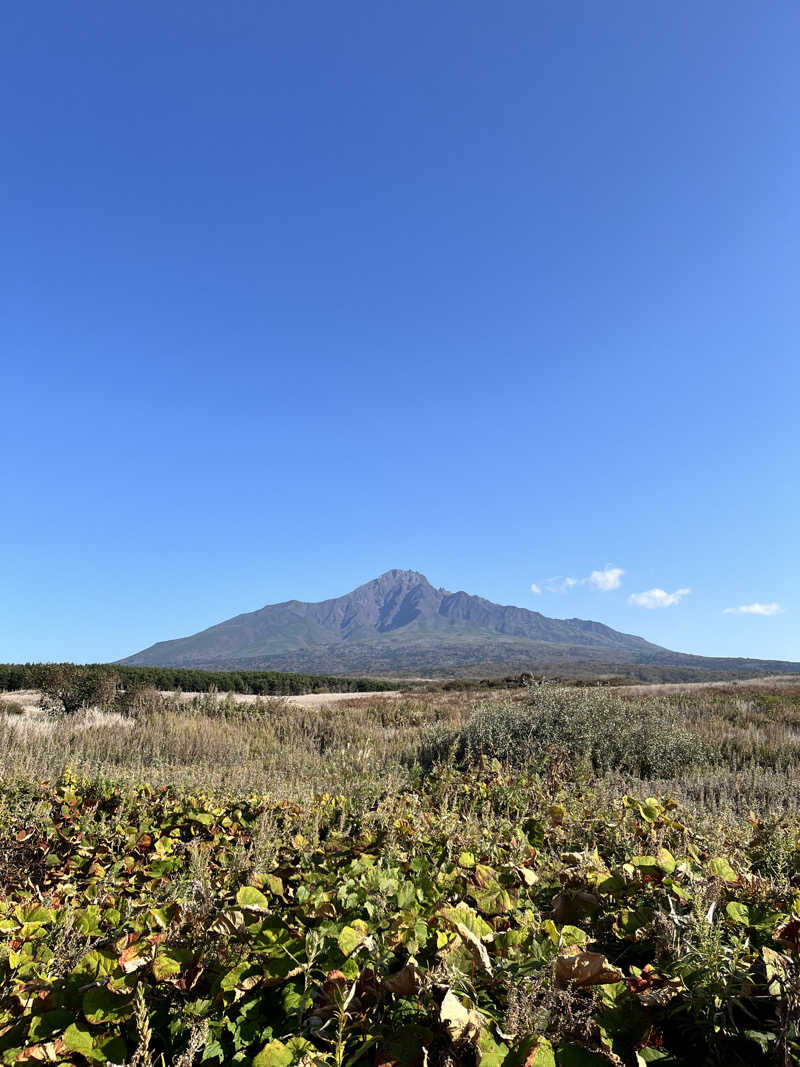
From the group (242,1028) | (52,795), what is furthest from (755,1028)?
(52,795)

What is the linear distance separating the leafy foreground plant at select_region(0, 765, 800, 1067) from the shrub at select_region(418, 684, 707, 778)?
522cm

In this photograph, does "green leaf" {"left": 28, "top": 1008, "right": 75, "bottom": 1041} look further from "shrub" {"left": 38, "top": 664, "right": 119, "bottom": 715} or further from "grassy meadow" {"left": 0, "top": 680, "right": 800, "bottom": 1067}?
"shrub" {"left": 38, "top": 664, "right": 119, "bottom": 715}

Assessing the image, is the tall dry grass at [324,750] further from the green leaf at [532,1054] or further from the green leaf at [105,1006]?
the green leaf at [532,1054]

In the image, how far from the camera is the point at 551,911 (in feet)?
6.79

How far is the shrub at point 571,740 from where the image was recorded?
775 centimetres

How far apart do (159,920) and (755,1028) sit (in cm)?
160

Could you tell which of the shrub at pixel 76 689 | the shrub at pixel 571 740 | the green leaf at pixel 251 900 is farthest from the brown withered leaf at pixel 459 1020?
the shrub at pixel 76 689

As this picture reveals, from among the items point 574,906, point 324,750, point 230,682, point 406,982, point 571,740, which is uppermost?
point 406,982

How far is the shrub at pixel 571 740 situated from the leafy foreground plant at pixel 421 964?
17.1 ft

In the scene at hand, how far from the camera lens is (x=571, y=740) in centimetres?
836

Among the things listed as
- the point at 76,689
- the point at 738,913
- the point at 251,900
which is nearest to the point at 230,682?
the point at 76,689

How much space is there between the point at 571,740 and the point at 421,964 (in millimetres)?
7555

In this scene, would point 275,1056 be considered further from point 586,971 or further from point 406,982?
point 586,971

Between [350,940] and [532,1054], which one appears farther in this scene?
[350,940]
